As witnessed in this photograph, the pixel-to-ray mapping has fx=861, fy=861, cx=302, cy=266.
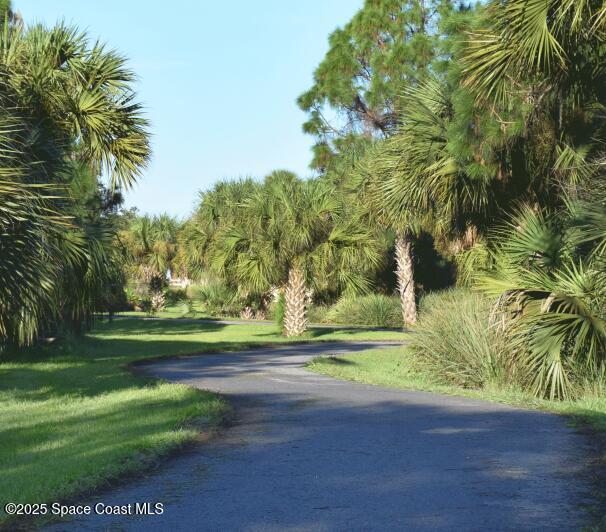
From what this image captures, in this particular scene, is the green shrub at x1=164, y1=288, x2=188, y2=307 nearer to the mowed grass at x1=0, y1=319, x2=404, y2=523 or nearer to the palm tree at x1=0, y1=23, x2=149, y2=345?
the mowed grass at x1=0, y1=319, x2=404, y2=523

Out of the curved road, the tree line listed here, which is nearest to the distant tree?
the tree line

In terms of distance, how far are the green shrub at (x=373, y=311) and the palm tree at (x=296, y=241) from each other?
9142 millimetres

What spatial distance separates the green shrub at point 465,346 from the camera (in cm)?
1393

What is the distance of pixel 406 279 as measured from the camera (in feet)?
113

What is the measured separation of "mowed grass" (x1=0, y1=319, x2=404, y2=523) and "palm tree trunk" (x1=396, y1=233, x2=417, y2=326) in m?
15.8

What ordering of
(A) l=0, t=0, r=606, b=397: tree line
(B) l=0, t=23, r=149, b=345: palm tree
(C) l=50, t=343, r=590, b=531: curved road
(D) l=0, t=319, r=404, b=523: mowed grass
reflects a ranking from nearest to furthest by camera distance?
1. (C) l=50, t=343, r=590, b=531: curved road
2. (D) l=0, t=319, r=404, b=523: mowed grass
3. (A) l=0, t=0, r=606, b=397: tree line
4. (B) l=0, t=23, r=149, b=345: palm tree

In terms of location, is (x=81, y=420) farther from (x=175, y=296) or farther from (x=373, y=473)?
(x=175, y=296)

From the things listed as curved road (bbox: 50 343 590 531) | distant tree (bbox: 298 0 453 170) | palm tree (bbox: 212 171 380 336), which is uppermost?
distant tree (bbox: 298 0 453 170)

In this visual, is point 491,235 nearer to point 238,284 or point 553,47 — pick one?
point 553,47

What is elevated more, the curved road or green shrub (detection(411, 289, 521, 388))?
green shrub (detection(411, 289, 521, 388))

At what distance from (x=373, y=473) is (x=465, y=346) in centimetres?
816

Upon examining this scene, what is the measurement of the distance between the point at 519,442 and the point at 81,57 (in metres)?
10.6

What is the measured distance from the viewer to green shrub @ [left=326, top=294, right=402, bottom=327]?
3791 cm

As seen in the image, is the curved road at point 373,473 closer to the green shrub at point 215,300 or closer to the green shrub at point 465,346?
the green shrub at point 465,346
